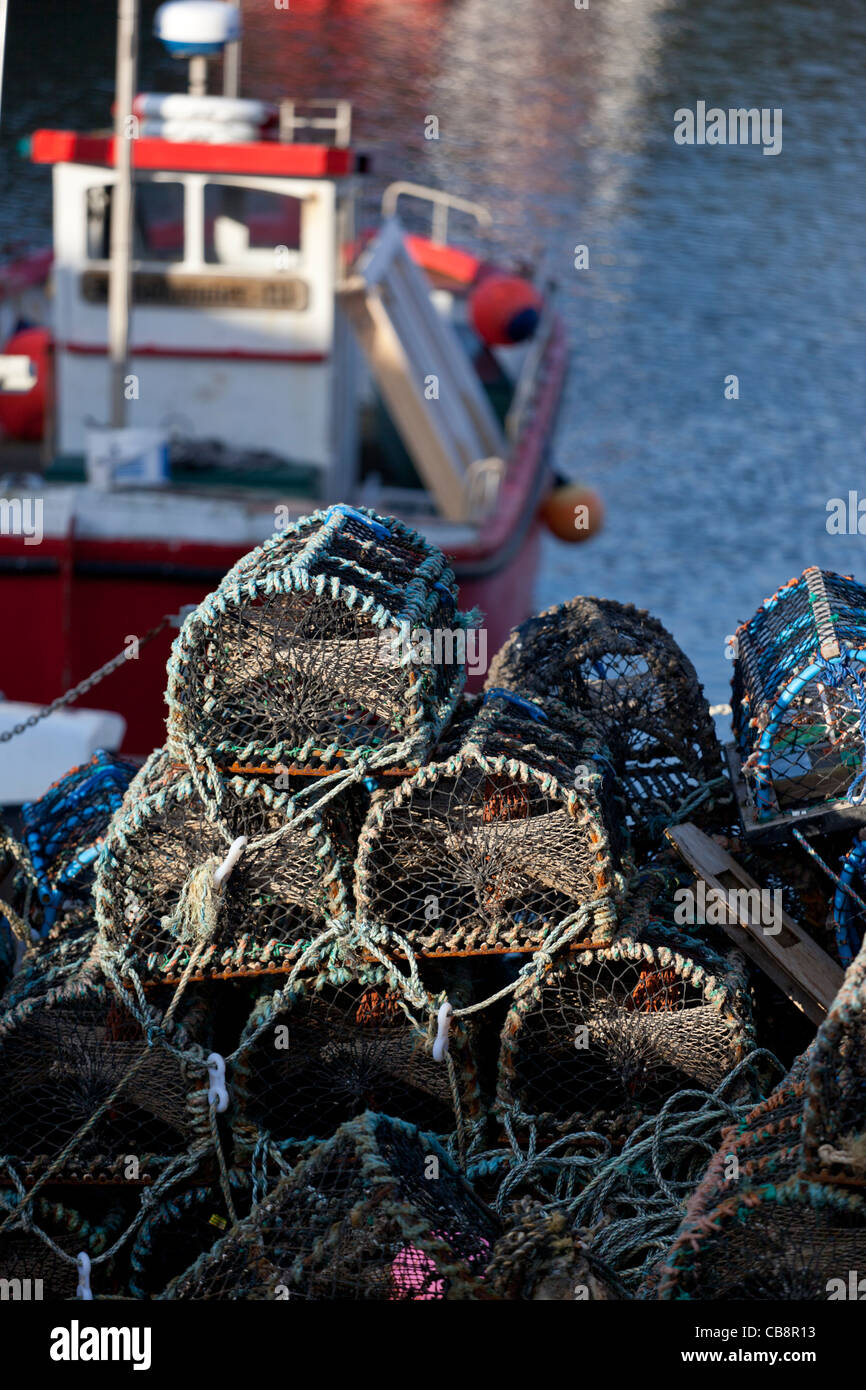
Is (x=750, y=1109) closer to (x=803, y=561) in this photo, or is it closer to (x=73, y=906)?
(x=73, y=906)

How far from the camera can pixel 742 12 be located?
25.4 metres

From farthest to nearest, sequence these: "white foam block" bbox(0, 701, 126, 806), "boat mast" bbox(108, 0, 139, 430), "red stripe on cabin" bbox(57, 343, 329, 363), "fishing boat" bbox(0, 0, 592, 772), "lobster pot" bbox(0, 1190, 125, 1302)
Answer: "red stripe on cabin" bbox(57, 343, 329, 363), "boat mast" bbox(108, 0, 139, 430), "fishing boat" bbox(0, 0, 592, 772), "white foam block" bbox(0, 701, 126, 806), "lobster pot" bbox(0, 1190, 125, 1302)

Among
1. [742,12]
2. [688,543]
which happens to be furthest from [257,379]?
[742,12]

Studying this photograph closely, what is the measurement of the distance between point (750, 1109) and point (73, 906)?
1.73 metres

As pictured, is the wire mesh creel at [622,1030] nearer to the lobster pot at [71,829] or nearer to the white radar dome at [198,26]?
the lobster pot at [71,829]

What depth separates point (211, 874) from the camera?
3377 millimetres

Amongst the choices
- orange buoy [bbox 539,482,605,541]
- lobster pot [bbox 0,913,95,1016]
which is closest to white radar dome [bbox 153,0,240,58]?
orange buoy [bbox 539,482,605,541]

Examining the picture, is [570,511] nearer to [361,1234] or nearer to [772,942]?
[772,942]

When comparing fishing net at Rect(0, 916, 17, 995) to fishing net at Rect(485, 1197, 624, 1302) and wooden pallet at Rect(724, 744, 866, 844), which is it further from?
wooden pallet at Rect(724, 744, 866, 844)

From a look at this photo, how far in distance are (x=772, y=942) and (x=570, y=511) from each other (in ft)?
22.2

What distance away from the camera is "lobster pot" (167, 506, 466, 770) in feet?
11.1

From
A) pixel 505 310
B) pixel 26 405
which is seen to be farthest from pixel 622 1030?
pixel 505 310

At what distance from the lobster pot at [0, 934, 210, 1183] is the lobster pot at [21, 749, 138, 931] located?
23.1 inches

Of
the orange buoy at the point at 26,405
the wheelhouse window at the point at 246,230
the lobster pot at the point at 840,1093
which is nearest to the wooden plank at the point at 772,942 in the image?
the lobster pot at the point at 840,1093
